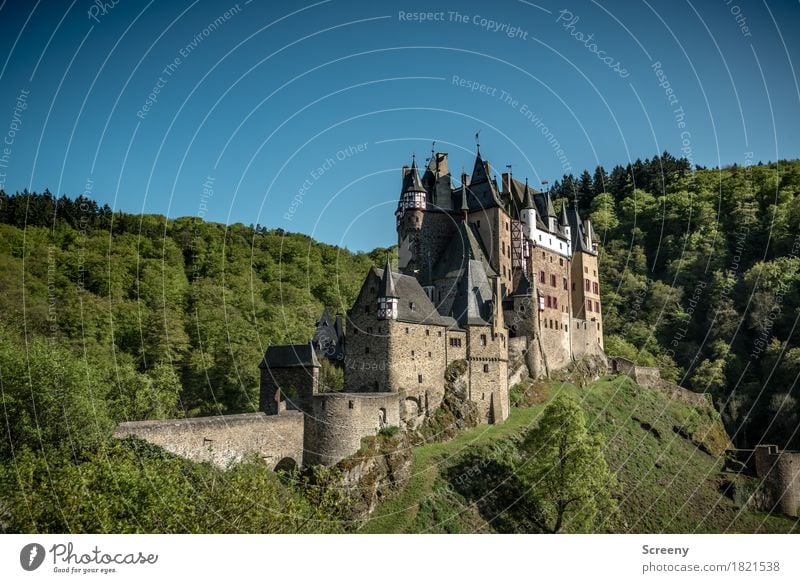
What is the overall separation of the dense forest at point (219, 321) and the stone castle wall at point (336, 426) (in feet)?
5.93

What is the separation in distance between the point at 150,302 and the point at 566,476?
125 ft

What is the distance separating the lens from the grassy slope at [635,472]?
1336 inches

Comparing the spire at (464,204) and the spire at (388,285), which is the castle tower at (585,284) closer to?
the spire at (464,204)

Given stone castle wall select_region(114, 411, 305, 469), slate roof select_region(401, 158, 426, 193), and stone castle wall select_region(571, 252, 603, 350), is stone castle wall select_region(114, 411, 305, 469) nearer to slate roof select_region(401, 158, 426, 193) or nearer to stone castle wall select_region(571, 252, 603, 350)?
slate roof select_region(401, 158, 426, 193)

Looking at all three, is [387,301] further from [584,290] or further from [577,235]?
[577,235]

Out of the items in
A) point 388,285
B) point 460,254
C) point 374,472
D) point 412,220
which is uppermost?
point 412,220

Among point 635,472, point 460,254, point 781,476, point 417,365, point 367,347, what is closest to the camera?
point 367,347

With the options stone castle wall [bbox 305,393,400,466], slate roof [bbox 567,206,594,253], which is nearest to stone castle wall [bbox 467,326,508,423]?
stone castle wall [bbox 305,393,400,466]

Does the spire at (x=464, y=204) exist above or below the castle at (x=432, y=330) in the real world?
above

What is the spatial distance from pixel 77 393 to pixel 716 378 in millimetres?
53978
